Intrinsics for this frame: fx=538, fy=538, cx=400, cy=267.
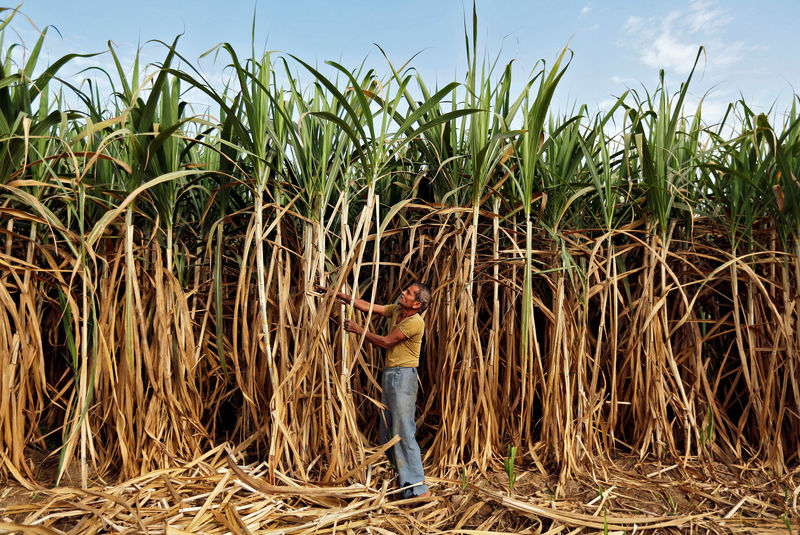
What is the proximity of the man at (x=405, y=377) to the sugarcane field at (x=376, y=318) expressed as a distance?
1 cm

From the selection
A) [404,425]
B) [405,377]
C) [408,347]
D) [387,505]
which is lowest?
[387,505]

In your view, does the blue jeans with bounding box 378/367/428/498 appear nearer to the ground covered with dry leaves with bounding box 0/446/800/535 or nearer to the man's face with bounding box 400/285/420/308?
the ground covered with dry leaves with bounding box 0/446/800/535

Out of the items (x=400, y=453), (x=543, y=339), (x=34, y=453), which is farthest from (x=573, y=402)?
(x=34, y=453)

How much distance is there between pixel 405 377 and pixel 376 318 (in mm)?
501

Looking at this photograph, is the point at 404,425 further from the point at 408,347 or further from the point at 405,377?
the point at 408,347

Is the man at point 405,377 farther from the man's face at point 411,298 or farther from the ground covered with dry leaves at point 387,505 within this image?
the ground covered with dry leaves at point 387,505

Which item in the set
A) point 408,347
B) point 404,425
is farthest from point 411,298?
point 404,425

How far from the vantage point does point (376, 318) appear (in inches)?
111

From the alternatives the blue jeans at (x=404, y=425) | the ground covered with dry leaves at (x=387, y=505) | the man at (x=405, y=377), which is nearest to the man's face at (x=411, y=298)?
the man at (x=405, y=377)

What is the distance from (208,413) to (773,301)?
3.03 m

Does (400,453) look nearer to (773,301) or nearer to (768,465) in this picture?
(768,465)

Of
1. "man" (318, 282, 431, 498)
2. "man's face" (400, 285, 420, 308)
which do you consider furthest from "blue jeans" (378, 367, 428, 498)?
"man's face" (400, 285, 420, 308)

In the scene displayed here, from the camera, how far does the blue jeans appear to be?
2334 mm

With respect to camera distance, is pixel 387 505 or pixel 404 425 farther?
pixel 404 425
